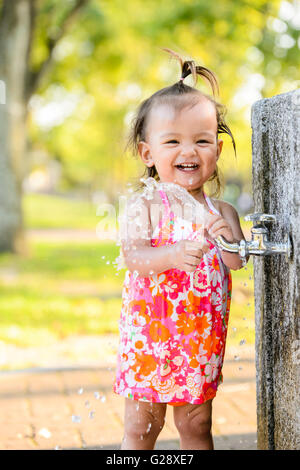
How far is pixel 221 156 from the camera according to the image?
2.35 metres

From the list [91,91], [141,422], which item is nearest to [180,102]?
[141,422]

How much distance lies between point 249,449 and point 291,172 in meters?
1.53

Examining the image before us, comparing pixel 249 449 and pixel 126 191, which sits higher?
pixel 126 191

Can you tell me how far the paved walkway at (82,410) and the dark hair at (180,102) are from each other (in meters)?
0.92

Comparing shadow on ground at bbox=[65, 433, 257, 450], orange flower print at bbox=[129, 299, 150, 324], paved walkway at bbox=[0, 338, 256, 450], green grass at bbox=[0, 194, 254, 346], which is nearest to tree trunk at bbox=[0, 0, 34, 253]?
green grass at bbox=[0, 194, 254, 346]

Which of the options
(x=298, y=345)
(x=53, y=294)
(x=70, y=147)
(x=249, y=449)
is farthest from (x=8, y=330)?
(x=70, y=147)

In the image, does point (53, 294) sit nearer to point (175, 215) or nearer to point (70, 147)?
point (175, 215)

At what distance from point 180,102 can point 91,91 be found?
60.4 ft

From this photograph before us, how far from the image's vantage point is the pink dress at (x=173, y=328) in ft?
6.80

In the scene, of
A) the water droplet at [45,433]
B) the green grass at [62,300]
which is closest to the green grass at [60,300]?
the green grass at [62,300]

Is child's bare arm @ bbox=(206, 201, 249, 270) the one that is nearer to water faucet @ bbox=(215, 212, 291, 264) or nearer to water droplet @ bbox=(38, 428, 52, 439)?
water faucet @ bbox=(215, 212, 291, 264)

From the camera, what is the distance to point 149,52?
57.0 feet

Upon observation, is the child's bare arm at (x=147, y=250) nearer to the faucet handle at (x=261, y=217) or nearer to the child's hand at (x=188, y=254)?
the child's hand at (x=188, y=254)

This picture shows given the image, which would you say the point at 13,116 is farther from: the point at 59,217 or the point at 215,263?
the point at 59,217
